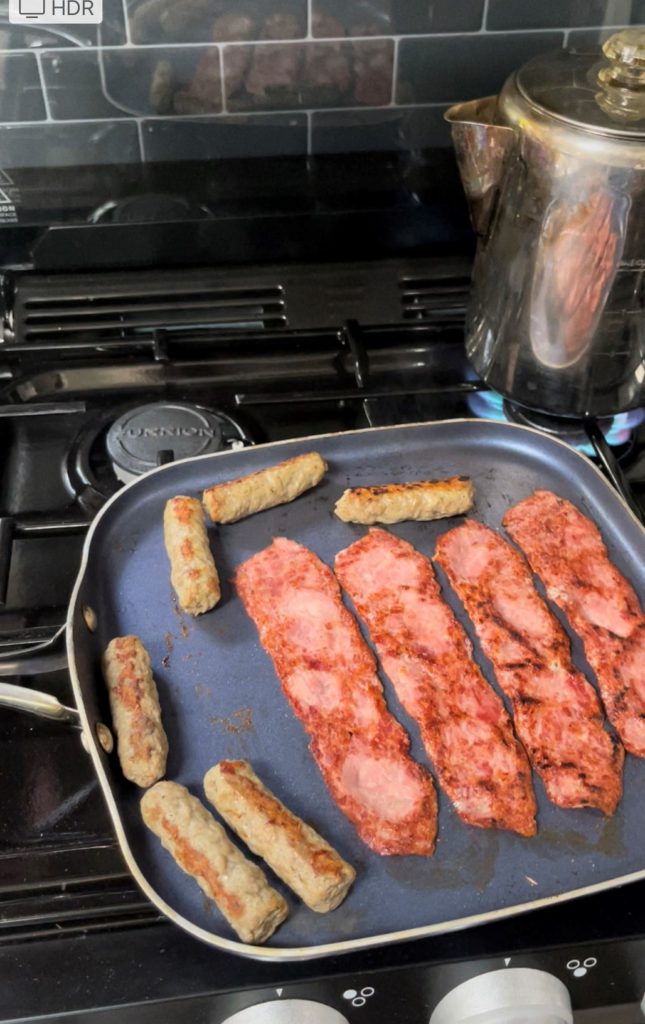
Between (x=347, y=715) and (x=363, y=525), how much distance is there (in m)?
0.23

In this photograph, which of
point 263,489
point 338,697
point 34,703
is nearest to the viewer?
point 34,703

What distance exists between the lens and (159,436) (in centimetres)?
108

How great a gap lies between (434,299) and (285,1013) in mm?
917

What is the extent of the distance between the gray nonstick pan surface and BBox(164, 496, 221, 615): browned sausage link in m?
0.02

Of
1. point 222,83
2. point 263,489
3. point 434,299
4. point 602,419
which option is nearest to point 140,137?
point 222,83

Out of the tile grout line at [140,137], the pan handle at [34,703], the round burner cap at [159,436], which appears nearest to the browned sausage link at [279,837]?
the pan handle at [34,703]

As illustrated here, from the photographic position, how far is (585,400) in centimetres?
104

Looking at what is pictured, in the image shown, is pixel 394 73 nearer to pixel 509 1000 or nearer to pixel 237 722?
pixel 237 722

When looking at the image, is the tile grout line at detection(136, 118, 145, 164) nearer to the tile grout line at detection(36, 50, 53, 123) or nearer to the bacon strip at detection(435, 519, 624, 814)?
the tile grout line at detection(36, 50, 53, 123)

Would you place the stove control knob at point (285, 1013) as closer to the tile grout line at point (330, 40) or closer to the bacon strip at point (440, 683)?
the bacon strip at point (440, 683)

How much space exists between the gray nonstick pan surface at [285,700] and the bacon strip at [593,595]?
2 centimetres

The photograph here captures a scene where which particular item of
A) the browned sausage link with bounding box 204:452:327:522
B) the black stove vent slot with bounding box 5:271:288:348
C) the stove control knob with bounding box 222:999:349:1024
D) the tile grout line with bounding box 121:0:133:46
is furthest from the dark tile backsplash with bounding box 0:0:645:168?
the stove control knob with bounding box 222:999:349:1024

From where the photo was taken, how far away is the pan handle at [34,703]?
0.76m

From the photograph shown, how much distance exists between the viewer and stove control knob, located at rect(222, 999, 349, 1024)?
2.18 feet
